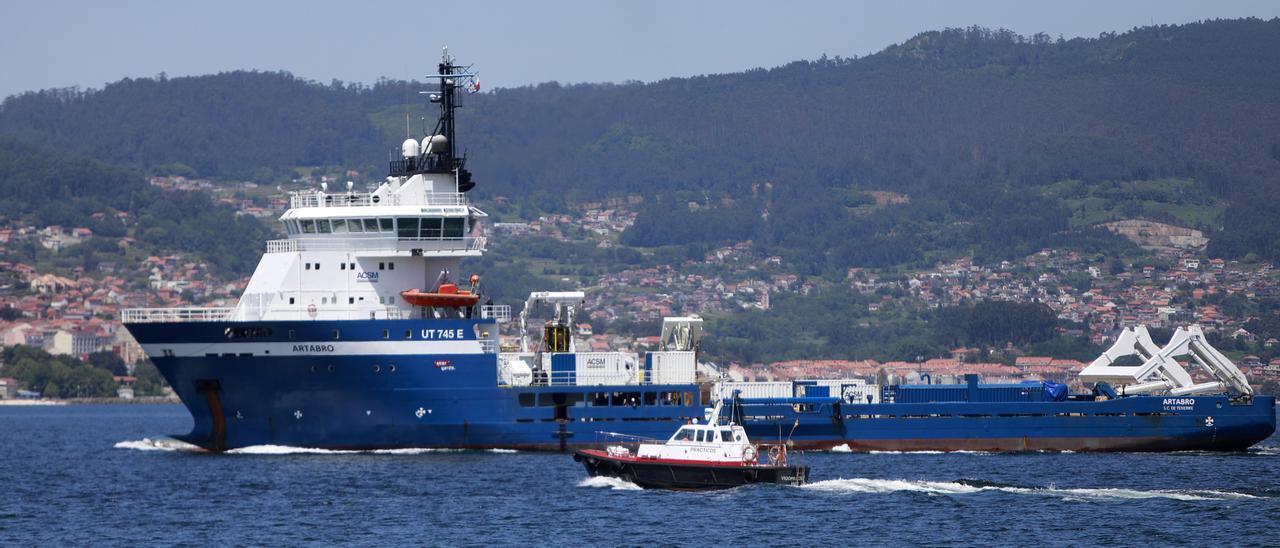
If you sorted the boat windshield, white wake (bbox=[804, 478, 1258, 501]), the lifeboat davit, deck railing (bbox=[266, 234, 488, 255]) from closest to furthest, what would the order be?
white wake (bbox=[804, 478, 1258, 501]), the boat windshield, the lifeboat davit, deck railing (bbox=[266, 234, 488, 255])

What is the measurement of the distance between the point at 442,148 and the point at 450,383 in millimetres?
7223

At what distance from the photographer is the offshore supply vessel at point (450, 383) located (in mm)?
49781

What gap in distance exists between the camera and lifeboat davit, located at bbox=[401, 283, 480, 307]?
5041 centimetres

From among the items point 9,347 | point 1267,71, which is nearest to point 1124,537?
point 9,347

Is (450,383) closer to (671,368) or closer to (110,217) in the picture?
(671,368)

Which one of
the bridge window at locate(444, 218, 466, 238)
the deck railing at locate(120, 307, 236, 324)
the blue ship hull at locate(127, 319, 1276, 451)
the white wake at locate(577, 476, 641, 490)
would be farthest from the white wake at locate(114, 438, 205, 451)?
the white wake at locate(577, 476, 641, 490)

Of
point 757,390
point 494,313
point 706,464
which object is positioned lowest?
point 706,464

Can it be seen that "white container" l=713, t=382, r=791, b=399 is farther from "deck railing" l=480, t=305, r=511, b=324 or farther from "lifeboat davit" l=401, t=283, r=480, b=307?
"lifeboat davit" l=401, t=283, r=480, b=307

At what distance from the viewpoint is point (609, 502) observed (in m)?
40.0

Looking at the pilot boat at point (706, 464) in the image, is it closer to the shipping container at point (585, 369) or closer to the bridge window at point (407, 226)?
the shipping container at point (585, 369)

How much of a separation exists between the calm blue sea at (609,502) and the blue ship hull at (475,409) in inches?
30.6

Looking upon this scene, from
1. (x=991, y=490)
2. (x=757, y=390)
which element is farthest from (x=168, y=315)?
(x=991, y=490)

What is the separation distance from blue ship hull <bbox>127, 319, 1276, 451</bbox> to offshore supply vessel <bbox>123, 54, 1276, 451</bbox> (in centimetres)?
4

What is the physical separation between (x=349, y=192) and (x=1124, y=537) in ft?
85.7
